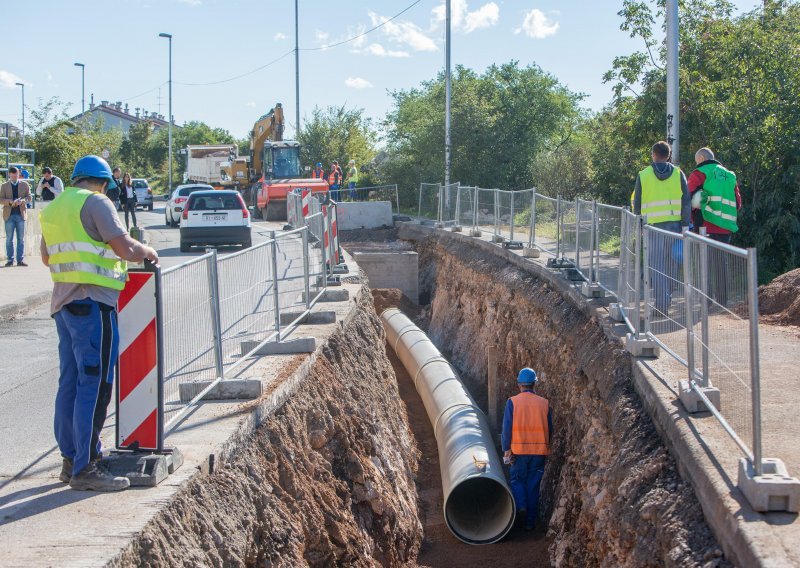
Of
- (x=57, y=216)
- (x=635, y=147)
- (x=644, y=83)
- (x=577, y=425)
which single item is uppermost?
(x=644, y=83)

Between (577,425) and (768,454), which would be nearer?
(768,454)

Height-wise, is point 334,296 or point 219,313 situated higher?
point 219,313

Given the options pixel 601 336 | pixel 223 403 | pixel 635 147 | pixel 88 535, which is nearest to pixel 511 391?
pixel 601 336

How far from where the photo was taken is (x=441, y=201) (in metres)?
27.2

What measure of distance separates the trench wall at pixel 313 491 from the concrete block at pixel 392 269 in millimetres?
12796

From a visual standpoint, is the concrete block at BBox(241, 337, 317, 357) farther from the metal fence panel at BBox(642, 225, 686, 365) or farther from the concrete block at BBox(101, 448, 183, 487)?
the concrete block at BBox(101, 448, 183, 487)

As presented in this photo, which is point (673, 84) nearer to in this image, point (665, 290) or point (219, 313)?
point (665, 290)

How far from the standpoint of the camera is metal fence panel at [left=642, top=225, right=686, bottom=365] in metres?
7.47

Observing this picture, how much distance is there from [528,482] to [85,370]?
7273mm

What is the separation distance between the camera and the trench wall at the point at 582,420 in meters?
6.12

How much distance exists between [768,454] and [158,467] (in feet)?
12.2

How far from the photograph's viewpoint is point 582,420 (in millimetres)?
10234

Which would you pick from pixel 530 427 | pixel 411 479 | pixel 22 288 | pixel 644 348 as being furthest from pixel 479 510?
pixel 22 288

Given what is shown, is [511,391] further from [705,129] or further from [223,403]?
[223,403]
